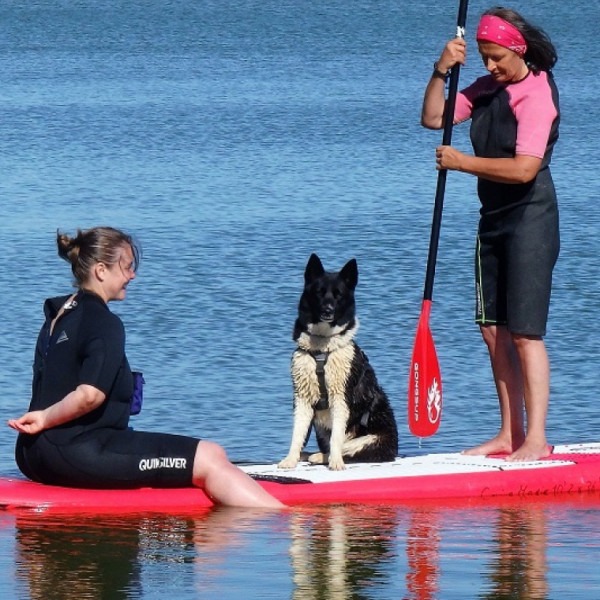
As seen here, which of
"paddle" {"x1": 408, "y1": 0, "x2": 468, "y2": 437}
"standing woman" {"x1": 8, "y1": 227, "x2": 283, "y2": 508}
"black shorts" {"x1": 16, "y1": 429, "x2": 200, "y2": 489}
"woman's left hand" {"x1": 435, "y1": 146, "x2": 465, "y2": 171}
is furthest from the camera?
"paddle" {"x1": 408, "y1": 0, "x2": 468, "y2": 437}

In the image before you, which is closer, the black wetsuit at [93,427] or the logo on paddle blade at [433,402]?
the black wetsuit at [93,427]

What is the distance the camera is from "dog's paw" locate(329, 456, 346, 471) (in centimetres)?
738

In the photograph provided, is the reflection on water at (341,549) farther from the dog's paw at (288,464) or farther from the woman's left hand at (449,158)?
the woman's left hand at (449,158)

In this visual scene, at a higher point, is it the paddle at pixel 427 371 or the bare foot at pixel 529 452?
the paddle at pixel 427 371

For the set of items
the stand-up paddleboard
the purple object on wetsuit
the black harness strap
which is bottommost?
the stand-up paddleboard

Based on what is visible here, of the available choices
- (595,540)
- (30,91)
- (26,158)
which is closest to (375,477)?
(595,540)

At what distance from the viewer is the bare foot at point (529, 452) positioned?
24.4ft

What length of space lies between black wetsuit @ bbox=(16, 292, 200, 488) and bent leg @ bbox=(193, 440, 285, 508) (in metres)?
0.04

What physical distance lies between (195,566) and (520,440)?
6.62ft

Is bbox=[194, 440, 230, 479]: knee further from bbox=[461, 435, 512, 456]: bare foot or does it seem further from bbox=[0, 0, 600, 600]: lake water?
bbox=[461, 435, 512, 456]: bare foot

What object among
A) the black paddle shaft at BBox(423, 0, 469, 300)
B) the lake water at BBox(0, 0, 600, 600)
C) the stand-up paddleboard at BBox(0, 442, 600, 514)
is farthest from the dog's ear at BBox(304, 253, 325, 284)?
the lake water at BBox(0, 0, 600, 600)

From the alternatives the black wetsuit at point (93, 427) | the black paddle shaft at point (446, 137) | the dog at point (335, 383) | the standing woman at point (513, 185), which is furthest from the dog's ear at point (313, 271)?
the black wetsuit at point (93, 427)

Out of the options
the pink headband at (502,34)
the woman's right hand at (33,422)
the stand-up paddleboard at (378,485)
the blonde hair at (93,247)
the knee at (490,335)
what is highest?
the pink headband at (502,34)

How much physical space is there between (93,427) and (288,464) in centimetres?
109
